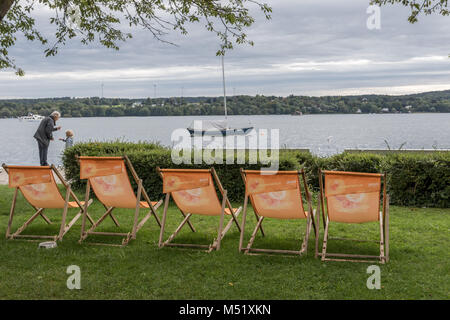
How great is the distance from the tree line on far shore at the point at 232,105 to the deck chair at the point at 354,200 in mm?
51374

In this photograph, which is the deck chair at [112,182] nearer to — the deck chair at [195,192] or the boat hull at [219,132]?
the deck chair at [195,192]

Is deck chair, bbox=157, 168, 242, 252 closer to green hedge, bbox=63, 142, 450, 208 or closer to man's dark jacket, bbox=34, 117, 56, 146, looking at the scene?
green hedge, bbox=63, 142, 450, 208

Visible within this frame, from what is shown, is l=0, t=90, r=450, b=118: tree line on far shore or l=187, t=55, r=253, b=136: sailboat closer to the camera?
l=0, t=90, r=450, b=118: tree line on far shore

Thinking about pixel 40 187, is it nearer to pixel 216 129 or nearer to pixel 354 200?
pixel 354 200

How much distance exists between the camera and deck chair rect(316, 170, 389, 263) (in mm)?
4598

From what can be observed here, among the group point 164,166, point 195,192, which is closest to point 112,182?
point 195,192

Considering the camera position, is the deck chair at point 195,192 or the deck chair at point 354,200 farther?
the deck chair at point 195,192

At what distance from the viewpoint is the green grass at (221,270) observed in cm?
385

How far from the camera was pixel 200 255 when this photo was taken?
4926 mm

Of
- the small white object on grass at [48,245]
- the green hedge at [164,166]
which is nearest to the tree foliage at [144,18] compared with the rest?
the green hedge at [164,166]

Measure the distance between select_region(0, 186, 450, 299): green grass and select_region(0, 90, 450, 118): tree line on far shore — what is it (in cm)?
5046

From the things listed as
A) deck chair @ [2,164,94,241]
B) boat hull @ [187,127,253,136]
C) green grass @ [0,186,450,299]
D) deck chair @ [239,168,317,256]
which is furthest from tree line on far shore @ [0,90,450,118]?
deck chair @ [239,168,317,256]
